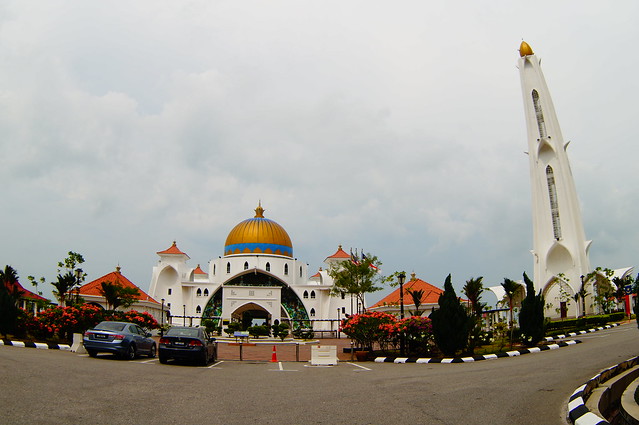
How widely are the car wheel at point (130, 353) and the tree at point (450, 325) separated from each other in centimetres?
1058

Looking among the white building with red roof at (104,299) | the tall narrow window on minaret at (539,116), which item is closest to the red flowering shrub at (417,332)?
the white building with red roof at (104,299)

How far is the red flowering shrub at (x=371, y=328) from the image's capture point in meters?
21.0

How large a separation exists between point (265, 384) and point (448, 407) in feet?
15.0

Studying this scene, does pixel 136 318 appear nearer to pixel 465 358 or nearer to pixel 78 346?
pixel 78 346

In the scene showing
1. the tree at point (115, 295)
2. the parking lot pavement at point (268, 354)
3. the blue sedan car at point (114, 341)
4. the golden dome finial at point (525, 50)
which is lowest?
the parking lot pavement at point (268, 354)

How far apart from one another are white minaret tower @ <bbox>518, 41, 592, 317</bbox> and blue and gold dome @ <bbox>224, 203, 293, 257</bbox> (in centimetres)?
2814

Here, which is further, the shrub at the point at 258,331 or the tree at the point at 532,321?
the shrub at the point at 258,331

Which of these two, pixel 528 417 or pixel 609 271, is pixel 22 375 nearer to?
pixel 528 417

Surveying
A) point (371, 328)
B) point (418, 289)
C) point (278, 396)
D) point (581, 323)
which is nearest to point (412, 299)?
point (418, 289)

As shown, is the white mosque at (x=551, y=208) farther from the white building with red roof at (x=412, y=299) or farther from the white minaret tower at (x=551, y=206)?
the white building with red roof at (x=412, y=299)

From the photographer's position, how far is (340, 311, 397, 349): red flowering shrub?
68.9ft

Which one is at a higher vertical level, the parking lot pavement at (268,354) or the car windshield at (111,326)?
the car windshield at (111,326)

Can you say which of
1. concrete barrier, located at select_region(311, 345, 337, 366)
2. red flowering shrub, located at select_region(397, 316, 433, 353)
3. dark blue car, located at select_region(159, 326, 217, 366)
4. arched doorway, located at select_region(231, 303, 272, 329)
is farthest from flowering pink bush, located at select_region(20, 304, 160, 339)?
arched doorway, located at select_region(231, 303, 272, 329)

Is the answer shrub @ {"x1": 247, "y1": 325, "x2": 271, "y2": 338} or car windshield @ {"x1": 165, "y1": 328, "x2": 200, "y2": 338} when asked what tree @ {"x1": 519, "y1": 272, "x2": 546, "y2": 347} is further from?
shrub @ {"x1": 247, "y1": 325, "x2": 271, "y2": 338}
